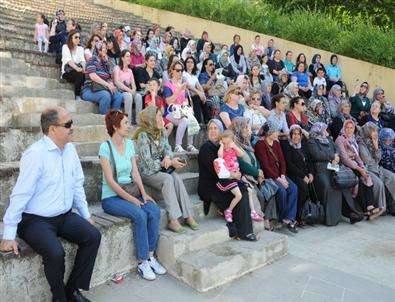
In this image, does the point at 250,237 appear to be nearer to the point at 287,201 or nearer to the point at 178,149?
the point at 287,201

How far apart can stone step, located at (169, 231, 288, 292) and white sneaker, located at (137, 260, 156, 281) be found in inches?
7.9

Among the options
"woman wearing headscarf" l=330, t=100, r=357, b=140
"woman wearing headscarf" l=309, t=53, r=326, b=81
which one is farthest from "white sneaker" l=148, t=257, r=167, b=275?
"woman wearing headscarf" l=309, t=53, r=326, b=81

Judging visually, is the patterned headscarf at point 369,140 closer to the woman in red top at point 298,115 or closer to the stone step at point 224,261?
the woman in red top at point 298,115

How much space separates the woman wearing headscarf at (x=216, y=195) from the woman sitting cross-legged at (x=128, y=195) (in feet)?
3.26

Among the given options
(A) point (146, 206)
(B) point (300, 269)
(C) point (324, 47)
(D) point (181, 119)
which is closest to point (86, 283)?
(A) point (146, 206)

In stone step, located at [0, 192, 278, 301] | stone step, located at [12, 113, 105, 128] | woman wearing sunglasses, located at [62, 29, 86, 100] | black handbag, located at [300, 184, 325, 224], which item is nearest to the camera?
stone step, located at [0, 192, 278, 301]

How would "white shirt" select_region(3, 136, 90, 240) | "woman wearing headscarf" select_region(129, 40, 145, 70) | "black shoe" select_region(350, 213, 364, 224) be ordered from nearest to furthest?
"white shirt" select_region(3, 136, 90, 240)
"black shoe" select_region(350, 213, 364, 224)
"woman wearing headscarf" select_region(129, 40, 145, 70)

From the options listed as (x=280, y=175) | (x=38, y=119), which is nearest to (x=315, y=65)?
(x=280, y=175)

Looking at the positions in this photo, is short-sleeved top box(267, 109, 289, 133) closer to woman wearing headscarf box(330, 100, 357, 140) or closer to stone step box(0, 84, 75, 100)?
woman wearing headscarf box(330, 100, 357, 140)

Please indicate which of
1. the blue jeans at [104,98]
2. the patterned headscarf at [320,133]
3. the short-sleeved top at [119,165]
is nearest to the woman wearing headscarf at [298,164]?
the patterned headscarf at [320,133]

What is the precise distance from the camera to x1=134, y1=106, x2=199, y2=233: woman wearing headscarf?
15.1 ft

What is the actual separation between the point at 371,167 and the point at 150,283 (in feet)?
15.5

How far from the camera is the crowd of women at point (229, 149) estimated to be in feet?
14.6

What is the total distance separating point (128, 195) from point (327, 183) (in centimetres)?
351
